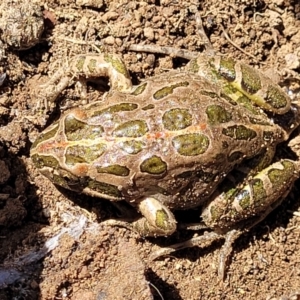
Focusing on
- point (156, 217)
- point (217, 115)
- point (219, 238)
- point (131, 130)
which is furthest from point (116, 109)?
point (219, 238)

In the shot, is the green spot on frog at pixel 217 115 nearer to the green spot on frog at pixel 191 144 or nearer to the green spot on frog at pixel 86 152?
the green spot on frog at pixel 191 144

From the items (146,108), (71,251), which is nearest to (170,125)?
(146,108)

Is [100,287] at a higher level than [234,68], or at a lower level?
lower

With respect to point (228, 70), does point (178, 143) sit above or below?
below

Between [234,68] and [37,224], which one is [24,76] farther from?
[234,68]

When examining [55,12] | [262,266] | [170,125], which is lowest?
[262,266]

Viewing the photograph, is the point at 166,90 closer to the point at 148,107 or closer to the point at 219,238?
the point at 148,107
